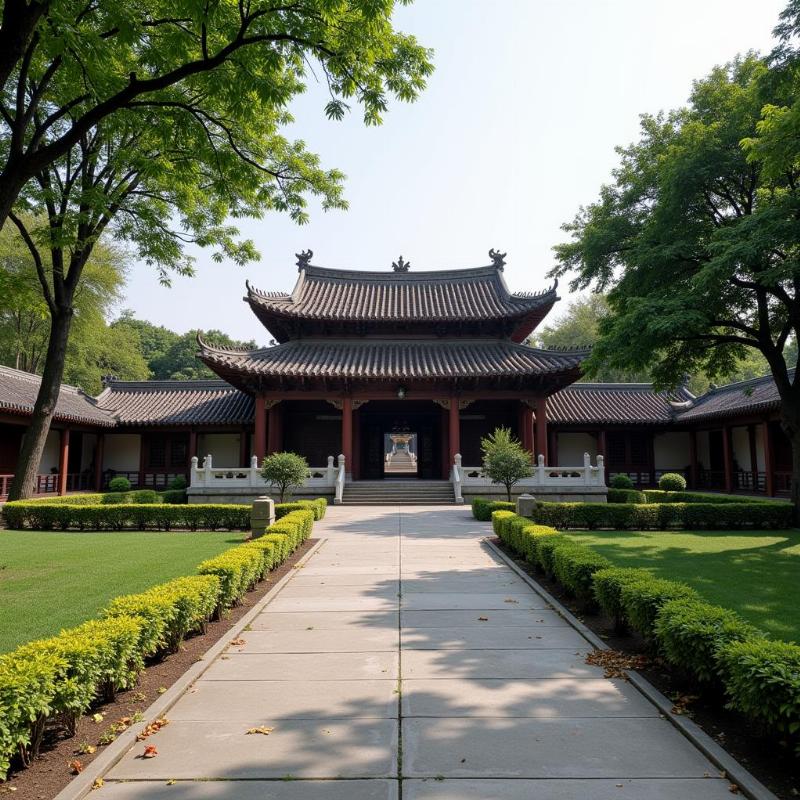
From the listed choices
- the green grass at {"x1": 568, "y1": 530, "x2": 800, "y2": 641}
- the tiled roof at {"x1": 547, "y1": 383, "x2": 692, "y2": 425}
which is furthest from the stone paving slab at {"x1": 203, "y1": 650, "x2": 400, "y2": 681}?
the tiled roof at {"x1": 547, "y1": 383, "x2": 692, "y2": 425}

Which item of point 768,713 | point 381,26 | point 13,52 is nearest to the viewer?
point 768,713

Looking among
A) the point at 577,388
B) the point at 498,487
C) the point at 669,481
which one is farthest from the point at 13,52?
the point at 577,388

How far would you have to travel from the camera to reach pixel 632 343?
12562 mm

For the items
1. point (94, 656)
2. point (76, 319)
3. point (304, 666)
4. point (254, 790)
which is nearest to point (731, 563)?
point (304, 666)

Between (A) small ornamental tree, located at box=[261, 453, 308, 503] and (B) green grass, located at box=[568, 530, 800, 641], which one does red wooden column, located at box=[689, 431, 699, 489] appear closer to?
(B) green grass, located at box=[568, 530, 800, 641]

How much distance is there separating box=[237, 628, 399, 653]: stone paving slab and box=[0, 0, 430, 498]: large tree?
6.17 m

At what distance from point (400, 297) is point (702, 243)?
50.6 ft

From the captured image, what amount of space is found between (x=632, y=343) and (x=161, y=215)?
11761 mm

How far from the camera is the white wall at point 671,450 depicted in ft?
89.1

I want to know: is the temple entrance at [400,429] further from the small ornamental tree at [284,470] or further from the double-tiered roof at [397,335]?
the small ornamental tree at [284,470]

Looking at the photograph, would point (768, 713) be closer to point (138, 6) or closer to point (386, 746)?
point (386, 746)

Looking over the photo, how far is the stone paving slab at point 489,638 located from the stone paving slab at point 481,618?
0.14m

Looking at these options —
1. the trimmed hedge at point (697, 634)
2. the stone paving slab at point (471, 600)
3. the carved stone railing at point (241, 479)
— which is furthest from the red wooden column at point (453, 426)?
the trimmed hedge at point (697, 634)

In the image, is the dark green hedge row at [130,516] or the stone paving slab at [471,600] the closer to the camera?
the stone paving slab at [471,600]
